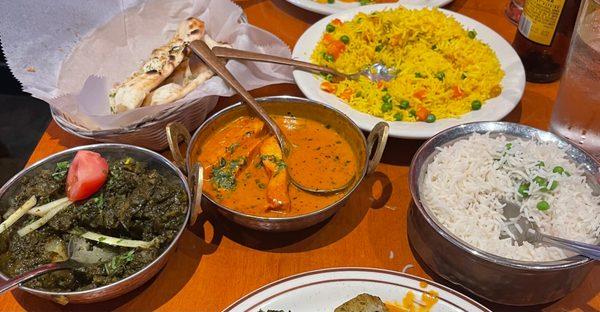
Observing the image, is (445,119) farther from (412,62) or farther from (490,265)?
(490,265)

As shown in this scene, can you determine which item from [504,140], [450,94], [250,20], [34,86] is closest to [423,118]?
[450,94]

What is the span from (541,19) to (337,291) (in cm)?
167

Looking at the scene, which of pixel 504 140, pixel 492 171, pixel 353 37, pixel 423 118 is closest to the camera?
pixel 492 171

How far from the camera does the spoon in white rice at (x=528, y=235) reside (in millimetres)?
1488

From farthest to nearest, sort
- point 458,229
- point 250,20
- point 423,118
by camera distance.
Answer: point 250,20
point 423,118
point 458,229

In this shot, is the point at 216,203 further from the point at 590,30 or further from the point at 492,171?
the point at 590,30

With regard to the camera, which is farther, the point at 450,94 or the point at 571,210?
the point at 450,94

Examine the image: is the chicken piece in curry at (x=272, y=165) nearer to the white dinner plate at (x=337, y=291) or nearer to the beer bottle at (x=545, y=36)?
the white dinner plate at (x=337, y=291)

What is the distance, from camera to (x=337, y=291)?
160 centimetres

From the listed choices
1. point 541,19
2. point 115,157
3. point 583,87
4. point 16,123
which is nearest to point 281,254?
point 115,157

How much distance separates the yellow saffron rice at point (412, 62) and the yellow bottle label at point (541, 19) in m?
0.20

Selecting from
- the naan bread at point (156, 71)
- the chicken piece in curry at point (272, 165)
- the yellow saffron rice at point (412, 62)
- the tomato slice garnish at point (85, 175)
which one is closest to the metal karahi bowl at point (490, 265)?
the chicken piece in curry at point (272, 165)

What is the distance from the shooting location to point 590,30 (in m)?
1.92

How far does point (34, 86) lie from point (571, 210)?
85.3 inches
